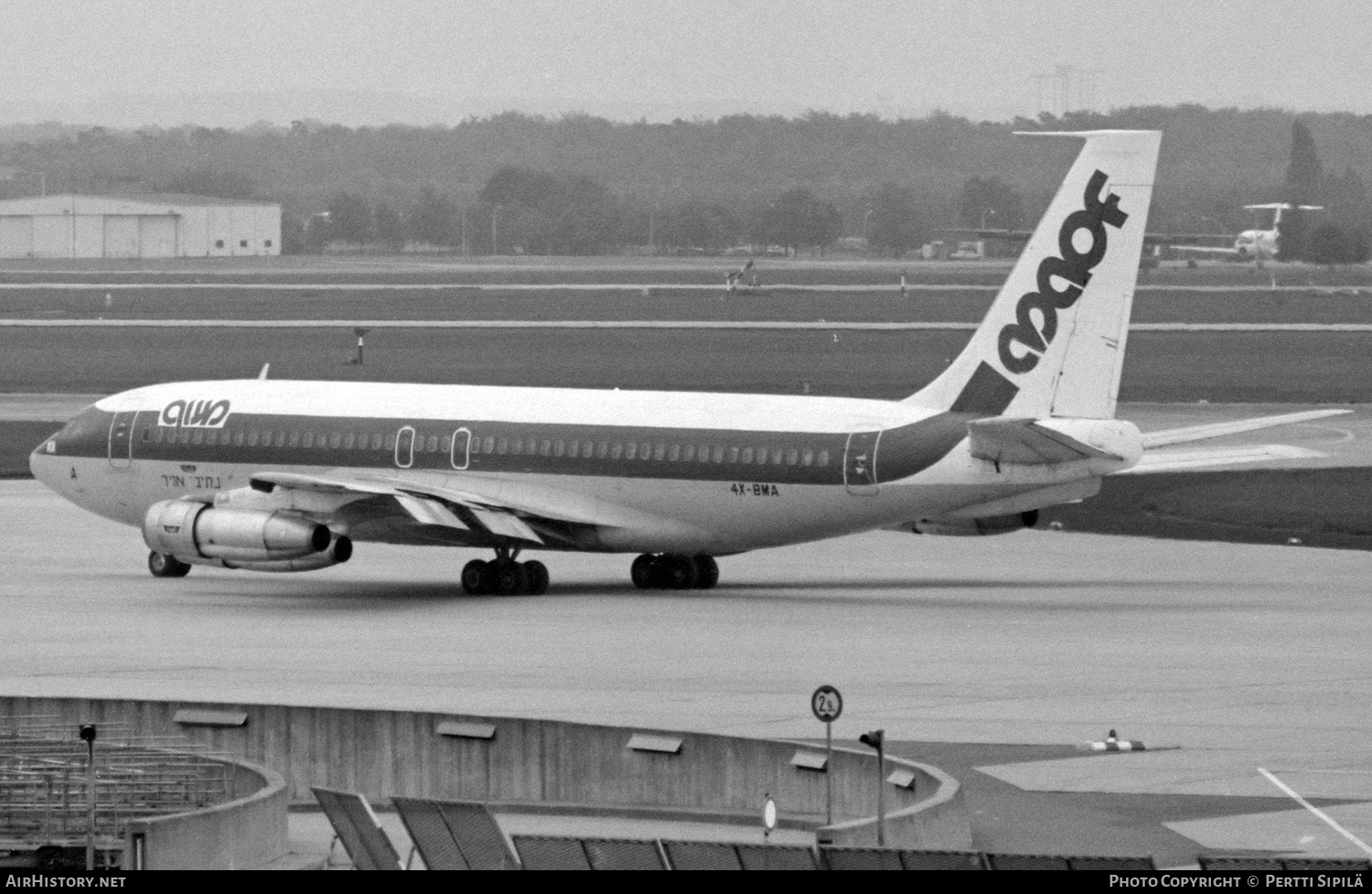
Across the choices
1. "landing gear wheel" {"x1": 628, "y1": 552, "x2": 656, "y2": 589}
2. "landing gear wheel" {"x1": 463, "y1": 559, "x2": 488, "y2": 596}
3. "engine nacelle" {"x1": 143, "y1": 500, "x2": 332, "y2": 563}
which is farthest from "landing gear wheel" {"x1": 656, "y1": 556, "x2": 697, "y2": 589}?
"engine nacelle" {"x1": 143, "y1": 500, "x2": 332, "y2": 563}

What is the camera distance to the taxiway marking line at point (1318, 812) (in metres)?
24.0

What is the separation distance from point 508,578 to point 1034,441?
9887mm

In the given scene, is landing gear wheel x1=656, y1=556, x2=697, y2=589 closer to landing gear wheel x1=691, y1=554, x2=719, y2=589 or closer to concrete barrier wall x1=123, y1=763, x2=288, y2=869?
landing gear wheel x1=691, y1=554, x2=719, y2=589

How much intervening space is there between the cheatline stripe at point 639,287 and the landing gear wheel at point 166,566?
361 feet

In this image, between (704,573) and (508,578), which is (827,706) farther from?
(704,573)

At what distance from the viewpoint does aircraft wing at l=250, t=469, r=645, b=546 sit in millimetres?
45219

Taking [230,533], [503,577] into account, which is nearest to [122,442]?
[230,533]

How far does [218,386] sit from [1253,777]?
92.4 ft

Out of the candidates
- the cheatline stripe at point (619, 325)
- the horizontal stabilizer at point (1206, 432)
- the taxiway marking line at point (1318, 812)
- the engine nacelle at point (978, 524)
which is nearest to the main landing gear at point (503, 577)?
the engine nacelle at point (978, 524)

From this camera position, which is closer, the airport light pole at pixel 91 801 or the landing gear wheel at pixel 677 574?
the airport light pole at pixel 91 801

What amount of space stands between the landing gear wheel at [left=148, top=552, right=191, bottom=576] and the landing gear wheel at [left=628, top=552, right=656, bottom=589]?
860cm

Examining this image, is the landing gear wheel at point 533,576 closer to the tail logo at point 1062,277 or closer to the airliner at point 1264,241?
the tail logo at point 1062,277

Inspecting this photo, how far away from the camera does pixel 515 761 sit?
90.5 ft
